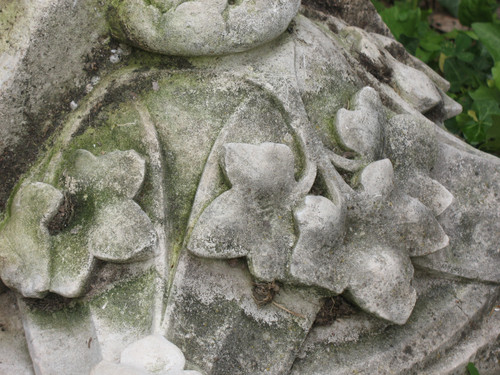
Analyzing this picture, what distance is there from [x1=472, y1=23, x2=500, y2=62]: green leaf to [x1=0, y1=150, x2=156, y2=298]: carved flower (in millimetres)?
2060

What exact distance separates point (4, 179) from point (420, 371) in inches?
47.8

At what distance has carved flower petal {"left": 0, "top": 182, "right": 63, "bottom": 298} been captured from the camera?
147 centimetres

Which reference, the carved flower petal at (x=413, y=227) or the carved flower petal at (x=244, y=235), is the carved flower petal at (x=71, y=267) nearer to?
the carved flower petal at (x=244, y=235)

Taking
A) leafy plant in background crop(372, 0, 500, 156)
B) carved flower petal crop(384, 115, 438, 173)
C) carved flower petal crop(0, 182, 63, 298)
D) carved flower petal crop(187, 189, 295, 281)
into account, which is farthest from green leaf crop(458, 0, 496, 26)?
carved flower petal crop(0, 182, 63, 298)

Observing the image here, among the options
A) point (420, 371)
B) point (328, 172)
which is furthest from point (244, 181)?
point (420, 371)

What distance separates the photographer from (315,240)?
148 cm

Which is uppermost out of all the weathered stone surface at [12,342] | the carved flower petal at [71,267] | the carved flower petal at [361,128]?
the carved flower petal at [361,128]

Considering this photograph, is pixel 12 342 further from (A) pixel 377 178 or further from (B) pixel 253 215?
(A) pixel 377 178

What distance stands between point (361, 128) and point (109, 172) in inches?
27.0

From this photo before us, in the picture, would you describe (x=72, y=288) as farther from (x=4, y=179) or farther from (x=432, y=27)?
(x=432, y=27)

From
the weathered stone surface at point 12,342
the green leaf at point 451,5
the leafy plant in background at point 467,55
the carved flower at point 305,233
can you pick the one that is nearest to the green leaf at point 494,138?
the leafy plant in background at point 467,55

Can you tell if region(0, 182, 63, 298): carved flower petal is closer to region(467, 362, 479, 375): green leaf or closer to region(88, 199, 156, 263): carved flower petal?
region(88, 199, 156, 263): carved flower petal

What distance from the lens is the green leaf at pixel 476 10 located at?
332cm

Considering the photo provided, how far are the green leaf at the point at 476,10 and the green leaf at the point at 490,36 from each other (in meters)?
0.43
